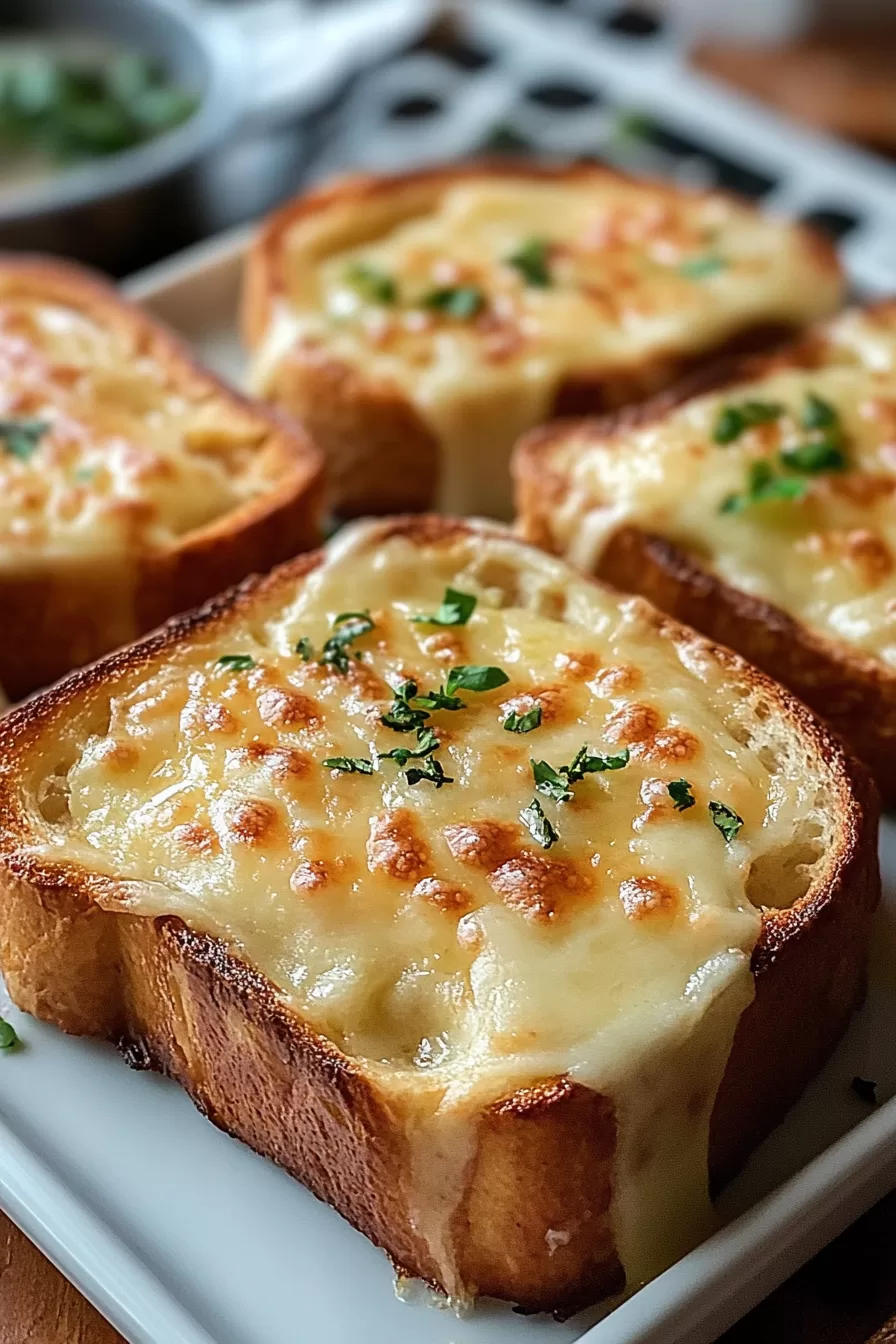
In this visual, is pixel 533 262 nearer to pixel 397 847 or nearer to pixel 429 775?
pixel 429 775

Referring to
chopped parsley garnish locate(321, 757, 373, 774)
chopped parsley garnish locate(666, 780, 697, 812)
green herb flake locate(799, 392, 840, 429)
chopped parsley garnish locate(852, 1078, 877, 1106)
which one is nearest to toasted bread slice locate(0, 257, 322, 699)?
chopped parsley garnish locate(321, 757, 373, 774)

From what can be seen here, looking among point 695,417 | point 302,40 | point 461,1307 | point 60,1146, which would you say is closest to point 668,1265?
point 461,1307

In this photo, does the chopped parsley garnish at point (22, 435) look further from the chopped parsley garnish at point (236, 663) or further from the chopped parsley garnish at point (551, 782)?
the chopped parsley garnish at point (551, 782)

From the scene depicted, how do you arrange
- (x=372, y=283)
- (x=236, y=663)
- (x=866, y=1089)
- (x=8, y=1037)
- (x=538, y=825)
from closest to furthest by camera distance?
(x=538, y=825) < (x=866, y=1089) < (x=8, y=1037) < (x=236, y=663) < (x=372, y=283)

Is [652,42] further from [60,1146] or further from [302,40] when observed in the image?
[60,1146]

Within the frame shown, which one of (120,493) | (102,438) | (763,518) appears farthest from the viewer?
(102,438)

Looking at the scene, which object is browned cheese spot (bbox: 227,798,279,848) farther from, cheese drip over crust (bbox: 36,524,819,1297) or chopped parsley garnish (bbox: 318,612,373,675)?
chopped parsley garnish (bbox: 318,612,373,675)

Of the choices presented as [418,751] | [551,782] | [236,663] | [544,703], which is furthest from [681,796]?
[236,663]

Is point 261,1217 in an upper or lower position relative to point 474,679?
lower
